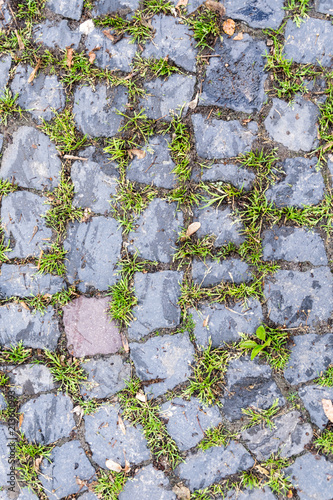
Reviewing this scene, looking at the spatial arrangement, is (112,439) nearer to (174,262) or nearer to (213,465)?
(213,465)

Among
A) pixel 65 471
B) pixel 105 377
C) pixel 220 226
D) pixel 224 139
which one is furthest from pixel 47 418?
pixel 224 139

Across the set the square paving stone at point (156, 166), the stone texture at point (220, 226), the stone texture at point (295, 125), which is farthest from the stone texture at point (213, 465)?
the stone texture at point (295, 125)

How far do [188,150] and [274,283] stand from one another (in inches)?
40.4

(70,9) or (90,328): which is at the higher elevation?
(70,9)

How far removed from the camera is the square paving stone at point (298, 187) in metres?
2.34

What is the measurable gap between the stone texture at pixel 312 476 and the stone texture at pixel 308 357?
0.49 meters

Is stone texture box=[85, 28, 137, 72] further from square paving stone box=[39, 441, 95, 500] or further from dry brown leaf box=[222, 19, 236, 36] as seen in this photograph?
square paving stone box=[39, 441, 95, 500]

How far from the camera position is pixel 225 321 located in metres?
2.32

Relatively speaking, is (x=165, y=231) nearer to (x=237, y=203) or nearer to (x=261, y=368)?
(x=237, y=203)

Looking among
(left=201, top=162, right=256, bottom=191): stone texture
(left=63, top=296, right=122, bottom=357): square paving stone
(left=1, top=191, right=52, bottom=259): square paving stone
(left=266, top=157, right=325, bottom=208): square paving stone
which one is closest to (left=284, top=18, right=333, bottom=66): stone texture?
(left=266, top=157, right=325, bottom=208): square paving stone

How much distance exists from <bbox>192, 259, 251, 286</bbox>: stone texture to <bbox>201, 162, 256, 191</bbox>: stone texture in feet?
1.64

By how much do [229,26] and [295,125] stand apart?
2.53 ft

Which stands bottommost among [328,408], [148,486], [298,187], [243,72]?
[148,486]

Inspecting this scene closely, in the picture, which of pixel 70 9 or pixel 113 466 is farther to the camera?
pixel 70 9
